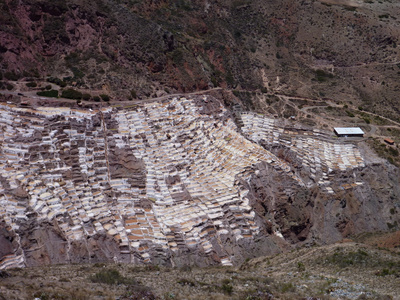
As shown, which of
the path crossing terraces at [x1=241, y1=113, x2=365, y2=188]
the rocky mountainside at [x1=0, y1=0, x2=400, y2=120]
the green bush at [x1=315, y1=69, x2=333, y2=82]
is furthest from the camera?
the green bush at [x1=315, y1=69, x2=333, y2=82]

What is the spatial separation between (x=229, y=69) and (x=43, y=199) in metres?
46.8

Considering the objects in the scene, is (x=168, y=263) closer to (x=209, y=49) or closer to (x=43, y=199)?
(x=43, y=199)

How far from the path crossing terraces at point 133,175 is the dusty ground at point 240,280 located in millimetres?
5987

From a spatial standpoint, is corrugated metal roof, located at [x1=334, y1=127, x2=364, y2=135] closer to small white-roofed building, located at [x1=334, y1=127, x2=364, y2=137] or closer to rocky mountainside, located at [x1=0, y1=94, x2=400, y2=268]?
small white-roofed building, located at [x1=334, y1=127, x2=364, y2=137]

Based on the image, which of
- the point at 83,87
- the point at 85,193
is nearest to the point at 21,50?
the point at 83,87

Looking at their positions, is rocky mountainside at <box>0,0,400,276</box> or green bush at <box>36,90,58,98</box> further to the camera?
green bush at <box>36,90,58,98</box>

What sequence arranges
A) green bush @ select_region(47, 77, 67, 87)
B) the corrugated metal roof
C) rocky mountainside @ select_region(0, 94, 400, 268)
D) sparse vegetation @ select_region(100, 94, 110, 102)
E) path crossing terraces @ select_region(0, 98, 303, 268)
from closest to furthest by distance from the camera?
1. rocky mountainside @ select_region(0, 94, 400, 268)
2. path crossing terraces @ select_region(0, 98, 303, 268)
3. green bush @ select_region(47, 77, 67, 87)
4. sparse vegetation @ select_region(100, 94, 110, 102)
5. the corrugated metal roof

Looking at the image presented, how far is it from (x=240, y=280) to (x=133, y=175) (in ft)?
73.4

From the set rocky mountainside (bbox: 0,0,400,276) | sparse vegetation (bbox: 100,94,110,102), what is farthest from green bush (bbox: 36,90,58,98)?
sparse vegetation (bbox: 100,94,110,102)

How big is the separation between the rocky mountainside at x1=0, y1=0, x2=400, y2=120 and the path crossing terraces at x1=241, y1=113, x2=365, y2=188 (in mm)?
10560

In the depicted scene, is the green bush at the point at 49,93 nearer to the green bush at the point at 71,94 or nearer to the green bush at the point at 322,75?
the green bush at the point at 71,94

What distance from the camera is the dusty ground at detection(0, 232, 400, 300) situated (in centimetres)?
2737

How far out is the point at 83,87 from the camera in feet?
199

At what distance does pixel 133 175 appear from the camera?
51250 mm
